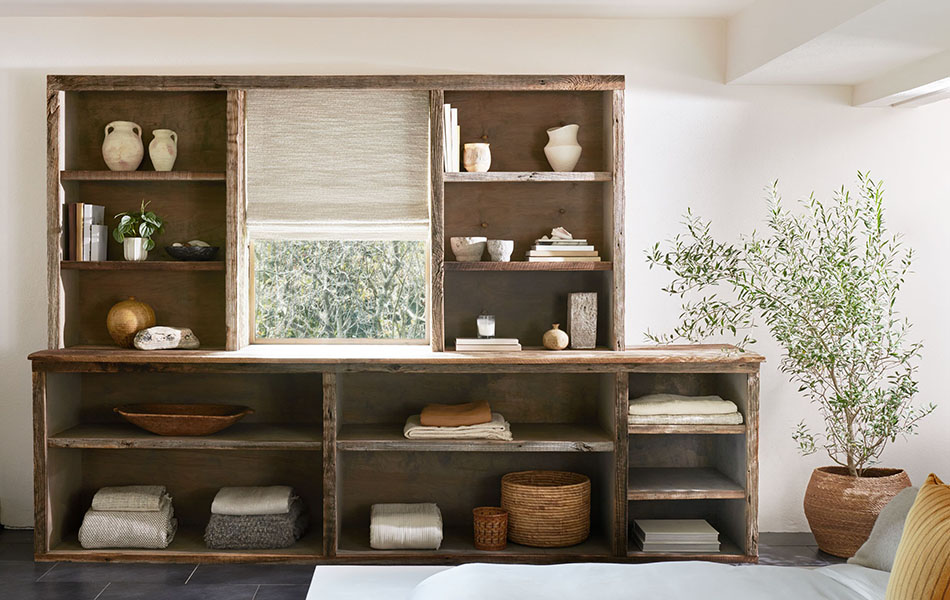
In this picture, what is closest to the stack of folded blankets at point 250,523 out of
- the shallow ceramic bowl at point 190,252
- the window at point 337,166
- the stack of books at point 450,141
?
the shallow ceramic bowl at point 190,252

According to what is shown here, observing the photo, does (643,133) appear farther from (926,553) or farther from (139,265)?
(926,553)

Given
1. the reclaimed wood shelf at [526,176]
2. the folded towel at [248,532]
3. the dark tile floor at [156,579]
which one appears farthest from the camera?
the reclaimed wood shelf at [526,176]

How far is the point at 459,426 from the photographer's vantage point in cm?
445

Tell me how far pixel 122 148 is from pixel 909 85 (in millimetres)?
3896

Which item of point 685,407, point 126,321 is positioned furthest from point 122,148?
point 685,407

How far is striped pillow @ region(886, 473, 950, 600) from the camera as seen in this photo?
2082mm

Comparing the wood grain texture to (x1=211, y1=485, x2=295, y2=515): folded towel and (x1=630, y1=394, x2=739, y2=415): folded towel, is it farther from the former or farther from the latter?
(x1=630, y1=394, x2=739, y2=415): folded towel

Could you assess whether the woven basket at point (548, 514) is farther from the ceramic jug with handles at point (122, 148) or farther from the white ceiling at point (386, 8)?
the ceramic jug with handles at point (122, 148)

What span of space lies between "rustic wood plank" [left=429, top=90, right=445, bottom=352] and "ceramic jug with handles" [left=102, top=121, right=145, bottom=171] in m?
1.53

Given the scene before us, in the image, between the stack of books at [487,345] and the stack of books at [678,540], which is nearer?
the stack of books at [678,540]

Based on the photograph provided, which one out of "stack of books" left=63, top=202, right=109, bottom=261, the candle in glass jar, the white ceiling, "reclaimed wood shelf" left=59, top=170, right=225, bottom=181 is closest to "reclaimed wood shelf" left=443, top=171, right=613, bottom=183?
the candle in glass jar

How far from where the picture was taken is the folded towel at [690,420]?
443 centimetres

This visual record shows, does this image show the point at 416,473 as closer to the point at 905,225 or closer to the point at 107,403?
the point at 107,403

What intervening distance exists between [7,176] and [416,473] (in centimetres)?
269
